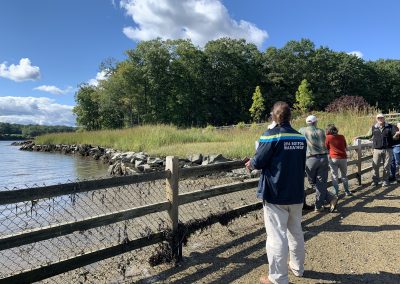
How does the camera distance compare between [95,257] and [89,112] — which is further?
[89,112]

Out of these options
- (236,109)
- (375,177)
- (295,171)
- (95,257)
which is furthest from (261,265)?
(236,109)

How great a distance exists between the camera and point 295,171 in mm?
4293

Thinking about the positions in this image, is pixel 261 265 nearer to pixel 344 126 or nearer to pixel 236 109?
pixel 344 126

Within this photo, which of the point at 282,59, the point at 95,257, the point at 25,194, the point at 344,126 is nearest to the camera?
the point at 25,194

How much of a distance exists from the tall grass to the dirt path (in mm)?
10657

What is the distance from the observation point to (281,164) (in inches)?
166

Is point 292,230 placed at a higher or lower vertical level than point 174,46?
lower

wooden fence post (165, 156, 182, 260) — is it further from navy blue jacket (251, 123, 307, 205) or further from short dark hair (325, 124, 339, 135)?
short dark hair (325, 124, 339, 135)

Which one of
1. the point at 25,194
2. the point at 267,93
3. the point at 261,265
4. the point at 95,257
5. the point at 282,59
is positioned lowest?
the point at 261,265

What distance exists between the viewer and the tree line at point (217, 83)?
6550 centimetres

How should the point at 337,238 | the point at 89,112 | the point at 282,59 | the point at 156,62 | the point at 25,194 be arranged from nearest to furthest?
the point at 25,194, the point at 337,238, the point at 156,62, the point at 89,112, the point at 282,59

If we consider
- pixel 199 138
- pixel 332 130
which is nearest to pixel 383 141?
pixel 332 130

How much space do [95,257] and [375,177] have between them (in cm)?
912

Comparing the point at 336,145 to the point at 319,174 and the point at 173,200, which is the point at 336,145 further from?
the point at 173,200
